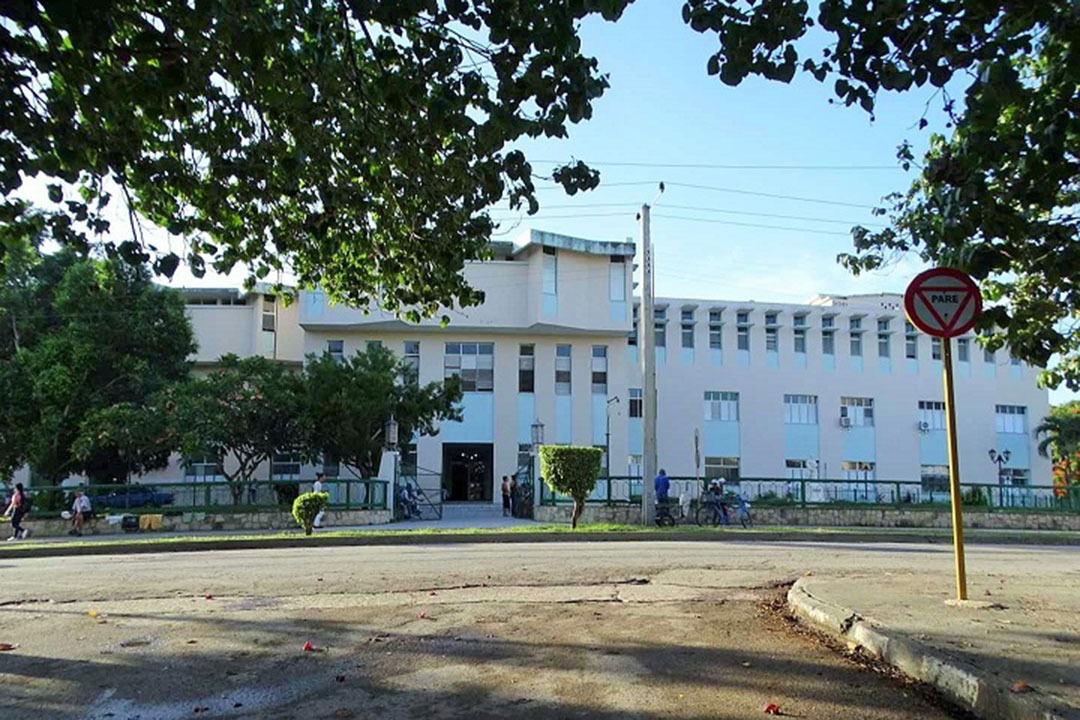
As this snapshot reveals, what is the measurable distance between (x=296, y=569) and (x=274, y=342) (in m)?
36.6

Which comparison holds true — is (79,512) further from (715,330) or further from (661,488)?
(715,330)

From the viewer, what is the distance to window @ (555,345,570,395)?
43.3 m

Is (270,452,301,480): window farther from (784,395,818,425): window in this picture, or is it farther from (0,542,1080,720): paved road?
(0,542,1080,720): paved road

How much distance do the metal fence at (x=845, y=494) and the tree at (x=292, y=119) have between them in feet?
59.1

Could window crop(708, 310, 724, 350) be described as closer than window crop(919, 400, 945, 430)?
Yes

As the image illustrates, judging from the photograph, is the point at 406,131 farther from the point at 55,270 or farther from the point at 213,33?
the point at 55,270

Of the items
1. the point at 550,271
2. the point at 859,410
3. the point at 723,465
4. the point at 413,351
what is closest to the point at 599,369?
the point at 550,271

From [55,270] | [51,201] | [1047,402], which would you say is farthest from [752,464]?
[51,201]

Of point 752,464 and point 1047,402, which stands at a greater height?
point 1047,402

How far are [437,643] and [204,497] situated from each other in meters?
22.5

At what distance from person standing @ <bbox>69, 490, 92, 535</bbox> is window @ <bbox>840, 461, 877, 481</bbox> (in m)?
39.4

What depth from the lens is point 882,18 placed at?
5020 mm

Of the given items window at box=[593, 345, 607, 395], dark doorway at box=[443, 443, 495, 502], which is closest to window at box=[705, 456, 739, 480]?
window at box=[593, 345, 607, 395]

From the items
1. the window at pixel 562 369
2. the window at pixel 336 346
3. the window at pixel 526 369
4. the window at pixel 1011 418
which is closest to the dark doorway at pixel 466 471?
the window at pixel 526 369
